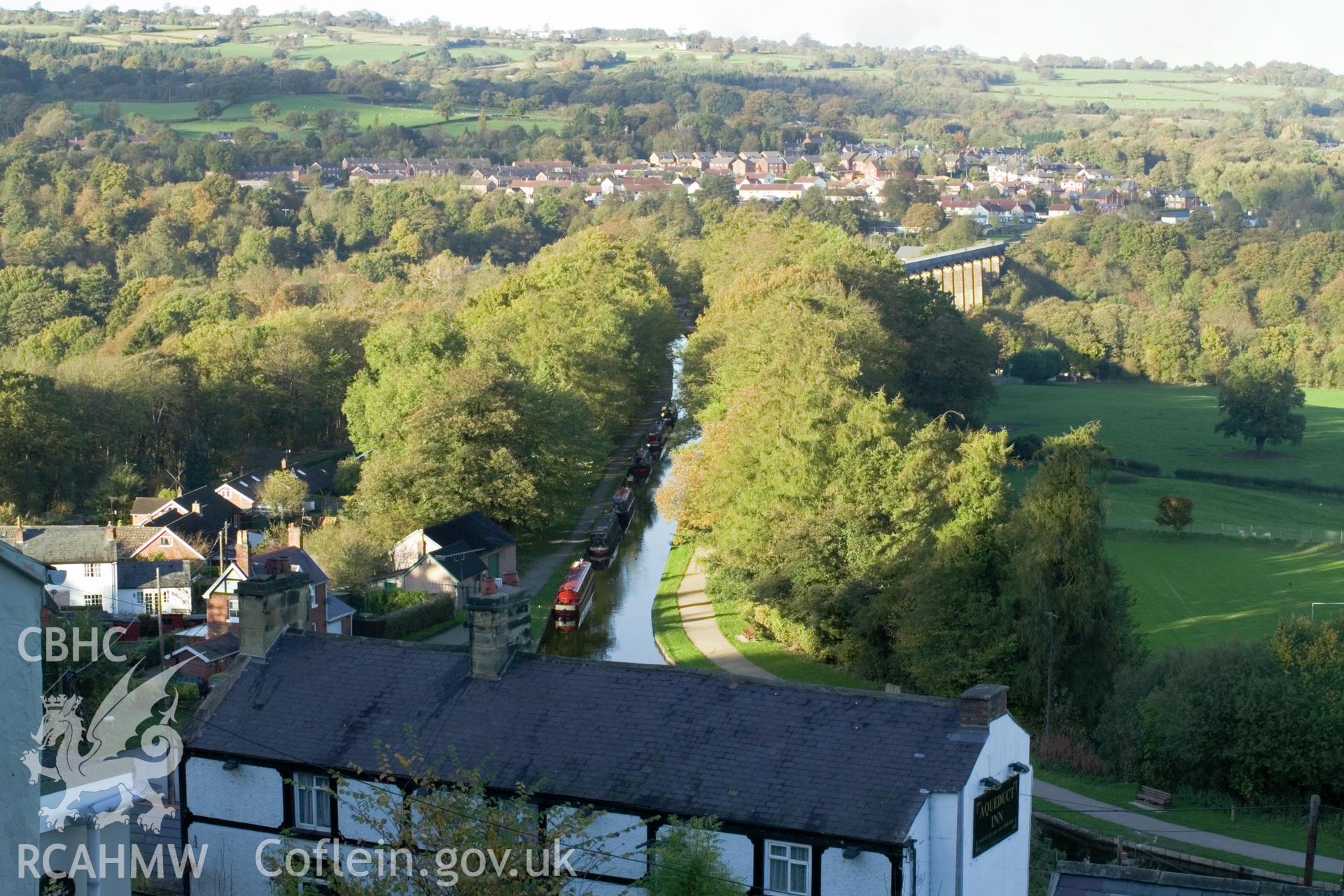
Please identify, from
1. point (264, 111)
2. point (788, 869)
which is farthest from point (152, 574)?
point (264, 111)

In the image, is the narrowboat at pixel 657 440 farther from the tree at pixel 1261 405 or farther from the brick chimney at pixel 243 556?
the tree at pixel 1261 405

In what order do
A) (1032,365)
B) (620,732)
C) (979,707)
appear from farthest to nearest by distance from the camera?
(1032,365) < (620,732) < (979,707)

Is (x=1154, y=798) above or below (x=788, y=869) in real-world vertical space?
below

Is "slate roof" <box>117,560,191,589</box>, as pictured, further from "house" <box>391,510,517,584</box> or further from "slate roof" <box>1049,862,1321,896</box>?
"slate roof" <box>1049,862,1321,896</box>

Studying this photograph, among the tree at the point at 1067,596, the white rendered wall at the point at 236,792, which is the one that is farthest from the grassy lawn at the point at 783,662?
the white rendered wall at the point at 236,792

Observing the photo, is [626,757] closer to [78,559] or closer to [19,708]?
[19,708]

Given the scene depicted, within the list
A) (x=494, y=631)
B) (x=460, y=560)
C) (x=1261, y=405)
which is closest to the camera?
(x=494, y=631)
